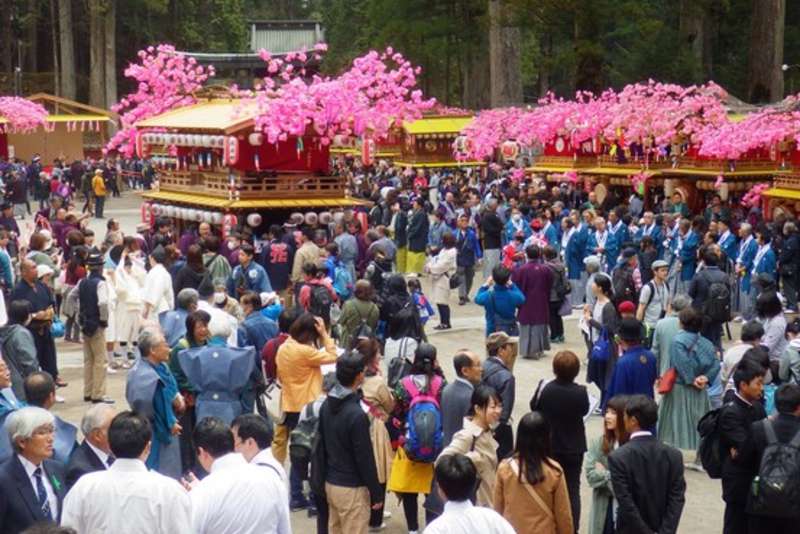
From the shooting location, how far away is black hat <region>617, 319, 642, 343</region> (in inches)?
376

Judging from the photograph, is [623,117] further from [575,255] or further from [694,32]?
[694,32]

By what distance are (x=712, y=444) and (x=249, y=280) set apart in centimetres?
827

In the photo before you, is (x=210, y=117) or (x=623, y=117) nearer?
(x=210, y=117)

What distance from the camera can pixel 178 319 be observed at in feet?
36.3

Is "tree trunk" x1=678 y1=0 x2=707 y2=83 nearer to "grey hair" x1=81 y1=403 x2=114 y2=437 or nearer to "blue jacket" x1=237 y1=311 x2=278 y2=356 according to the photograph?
"blue jacket" x1=237 y1=311 x2=278 y2=356

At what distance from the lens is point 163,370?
28.1 ft

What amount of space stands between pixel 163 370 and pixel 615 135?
2187cm

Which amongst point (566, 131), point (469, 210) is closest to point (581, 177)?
point (566, 131)

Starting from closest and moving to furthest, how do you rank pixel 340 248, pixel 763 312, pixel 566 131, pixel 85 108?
pixel 763 312 < pixel 340 248 < pixel 566 131 < pixel 85 108

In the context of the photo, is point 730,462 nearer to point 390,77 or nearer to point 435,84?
point 390,77

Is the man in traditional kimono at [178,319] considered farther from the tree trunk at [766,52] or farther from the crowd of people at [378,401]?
the tree trunk at [766,52]

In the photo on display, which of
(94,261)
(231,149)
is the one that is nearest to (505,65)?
(231,149)

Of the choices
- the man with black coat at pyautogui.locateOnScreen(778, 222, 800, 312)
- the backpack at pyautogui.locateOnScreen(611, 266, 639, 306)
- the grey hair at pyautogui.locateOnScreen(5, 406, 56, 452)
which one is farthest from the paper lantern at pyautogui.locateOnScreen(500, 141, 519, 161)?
the grey hair at pyautogui.locateOnScreen(5, 406, 56, 452)

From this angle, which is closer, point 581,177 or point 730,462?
point 730,462
